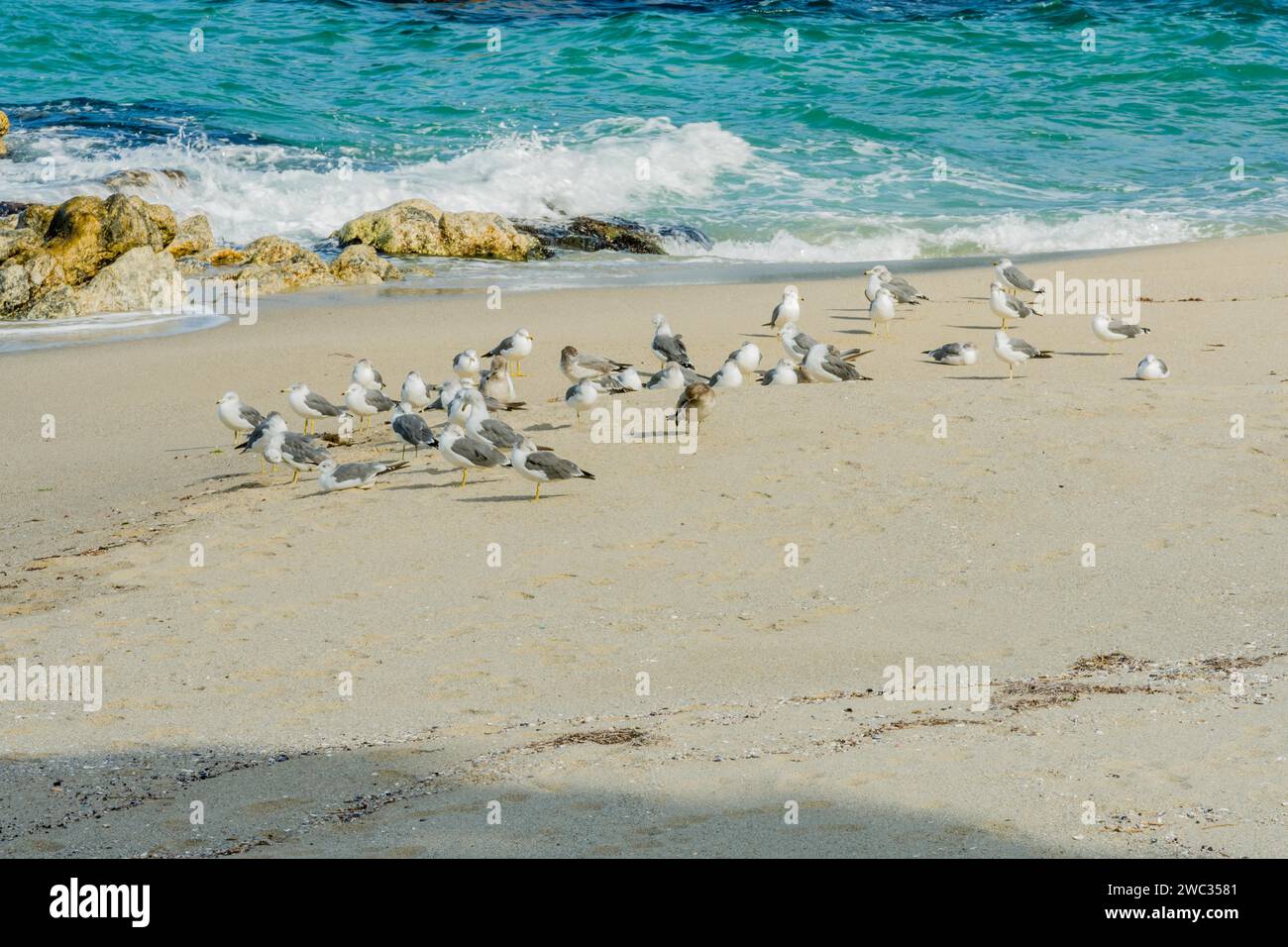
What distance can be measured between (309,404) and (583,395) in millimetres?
2249

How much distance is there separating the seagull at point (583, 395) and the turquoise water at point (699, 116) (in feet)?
29.5

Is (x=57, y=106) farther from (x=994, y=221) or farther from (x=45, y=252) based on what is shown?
(x=994, y=221)

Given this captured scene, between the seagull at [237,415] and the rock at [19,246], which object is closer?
the seagull at [237,415]

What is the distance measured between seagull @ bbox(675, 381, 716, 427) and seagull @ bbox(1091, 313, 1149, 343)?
4.87 meters

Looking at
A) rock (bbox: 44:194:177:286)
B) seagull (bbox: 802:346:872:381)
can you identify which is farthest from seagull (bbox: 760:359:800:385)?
rock (bbox: 44:194:177:286)

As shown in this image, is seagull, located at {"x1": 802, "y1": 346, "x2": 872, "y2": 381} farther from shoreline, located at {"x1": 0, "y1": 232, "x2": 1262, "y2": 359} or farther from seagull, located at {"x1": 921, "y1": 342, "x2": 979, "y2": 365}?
shoreline, located at {"x1": 0, "y1": 232, "x2": 1262, "y2": 359}

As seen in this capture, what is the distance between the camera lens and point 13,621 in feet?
22.5

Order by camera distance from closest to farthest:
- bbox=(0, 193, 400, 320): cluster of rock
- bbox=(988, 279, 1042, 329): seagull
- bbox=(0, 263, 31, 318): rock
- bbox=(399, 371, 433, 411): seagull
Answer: bbox=(399, 371, 433, 411): seagull
bbox=(988, 279, 1042, 329): seagull
bbox=(0, 263, 31, 318): rock
bbox=(0, 193, 400, 320): cluster of rock

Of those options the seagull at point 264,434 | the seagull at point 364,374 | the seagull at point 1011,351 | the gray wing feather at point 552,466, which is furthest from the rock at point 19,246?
the seagull at point 1011,351

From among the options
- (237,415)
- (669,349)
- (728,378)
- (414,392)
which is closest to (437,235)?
(669,349)

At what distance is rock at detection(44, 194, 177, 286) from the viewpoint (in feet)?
57.7

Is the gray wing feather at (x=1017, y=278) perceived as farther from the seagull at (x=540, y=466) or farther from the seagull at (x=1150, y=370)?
the seagull at (x=540, y=466)

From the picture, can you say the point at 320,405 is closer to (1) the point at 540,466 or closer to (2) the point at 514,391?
(2) the point at 514,391

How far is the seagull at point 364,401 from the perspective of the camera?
11.2m
